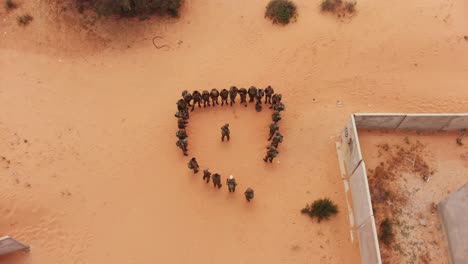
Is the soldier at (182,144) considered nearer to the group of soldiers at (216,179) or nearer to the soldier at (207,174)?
the group of soldiers at (216,179)

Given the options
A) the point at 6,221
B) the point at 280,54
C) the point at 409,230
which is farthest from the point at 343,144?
the point at 6,221

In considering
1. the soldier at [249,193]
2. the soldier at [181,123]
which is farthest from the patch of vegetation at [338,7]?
the soldier at [249,193]

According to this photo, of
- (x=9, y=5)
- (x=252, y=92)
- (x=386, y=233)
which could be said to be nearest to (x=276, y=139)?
(x=252, y=92)

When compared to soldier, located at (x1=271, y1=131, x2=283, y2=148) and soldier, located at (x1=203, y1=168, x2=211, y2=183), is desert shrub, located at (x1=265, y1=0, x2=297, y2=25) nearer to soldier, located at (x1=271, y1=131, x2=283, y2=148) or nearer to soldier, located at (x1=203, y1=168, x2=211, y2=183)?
soldier, located at (x1=271, y1=131, x2=283, y2=148)

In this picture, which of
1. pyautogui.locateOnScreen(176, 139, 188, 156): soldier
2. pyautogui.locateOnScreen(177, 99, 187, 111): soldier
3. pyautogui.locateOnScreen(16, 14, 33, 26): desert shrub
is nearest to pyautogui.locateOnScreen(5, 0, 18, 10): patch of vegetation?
pyautogui.locateOnScreen(16, 14, 33, 26): desert shrub

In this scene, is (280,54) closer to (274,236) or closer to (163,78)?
(163,78)

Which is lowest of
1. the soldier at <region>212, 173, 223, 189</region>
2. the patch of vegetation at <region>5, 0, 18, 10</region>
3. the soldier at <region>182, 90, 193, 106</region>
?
the soldier at <region>212, 173, 223, 189</region>
